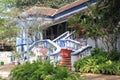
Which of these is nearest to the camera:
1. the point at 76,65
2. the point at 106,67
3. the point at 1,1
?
the point at 106,67

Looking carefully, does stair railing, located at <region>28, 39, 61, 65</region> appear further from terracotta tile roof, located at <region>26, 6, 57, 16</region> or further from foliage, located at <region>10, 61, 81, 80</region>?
terracotta tile roof, located at <region>26, 6, 57, 16</region>

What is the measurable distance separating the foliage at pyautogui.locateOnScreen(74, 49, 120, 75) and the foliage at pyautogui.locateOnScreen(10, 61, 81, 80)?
5597mm

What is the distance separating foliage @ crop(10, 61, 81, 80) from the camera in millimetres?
8688

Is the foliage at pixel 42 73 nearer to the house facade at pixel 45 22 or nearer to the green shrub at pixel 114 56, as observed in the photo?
the green shrub at pixel 114 56

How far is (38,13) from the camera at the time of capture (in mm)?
30094

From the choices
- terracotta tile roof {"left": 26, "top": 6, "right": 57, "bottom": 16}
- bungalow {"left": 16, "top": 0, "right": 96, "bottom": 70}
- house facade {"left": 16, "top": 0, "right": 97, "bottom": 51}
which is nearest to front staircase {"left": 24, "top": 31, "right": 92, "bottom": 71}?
bungalow {"left": 16, "top": 0, "right": 96, "bottom": 70}

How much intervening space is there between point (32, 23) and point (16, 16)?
5.87 feet

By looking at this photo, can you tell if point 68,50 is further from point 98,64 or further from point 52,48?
point 98,64

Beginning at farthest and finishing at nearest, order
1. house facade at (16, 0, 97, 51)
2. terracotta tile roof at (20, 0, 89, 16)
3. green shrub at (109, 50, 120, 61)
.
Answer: terracotta tile roof at (20, 0, 89, 16), house facade at (16, 0, 97, 51), green shrub at (109, 50, 120, 61)

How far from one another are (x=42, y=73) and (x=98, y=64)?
7312 mm

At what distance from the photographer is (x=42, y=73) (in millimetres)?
9016

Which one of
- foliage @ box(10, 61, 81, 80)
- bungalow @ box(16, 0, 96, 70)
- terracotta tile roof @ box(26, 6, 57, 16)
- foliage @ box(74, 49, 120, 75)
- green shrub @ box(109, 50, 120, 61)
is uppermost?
terracotta tile roof @ box(26, 6, 57, 16)

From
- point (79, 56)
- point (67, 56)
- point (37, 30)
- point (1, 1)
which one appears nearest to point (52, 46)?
point (67, 56)

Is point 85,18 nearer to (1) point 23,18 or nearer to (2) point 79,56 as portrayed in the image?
(2) point 79,56
